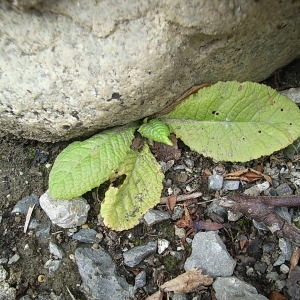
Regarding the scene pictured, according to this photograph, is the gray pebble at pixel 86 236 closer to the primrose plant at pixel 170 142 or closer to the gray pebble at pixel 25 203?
the primrose plant at pixel 170 142

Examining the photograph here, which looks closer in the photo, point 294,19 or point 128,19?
point 128,19

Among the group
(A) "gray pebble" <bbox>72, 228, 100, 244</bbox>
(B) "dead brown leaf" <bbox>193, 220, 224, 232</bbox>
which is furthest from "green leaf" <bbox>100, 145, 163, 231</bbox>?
(B) "dead brown leaf" <bbox>193, 220, 224, 232</bbox>

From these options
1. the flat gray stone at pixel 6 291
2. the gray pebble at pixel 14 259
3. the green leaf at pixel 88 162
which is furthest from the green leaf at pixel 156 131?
the flat gray stone at pixel 6 291

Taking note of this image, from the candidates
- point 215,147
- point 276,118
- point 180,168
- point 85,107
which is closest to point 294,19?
point 276,118

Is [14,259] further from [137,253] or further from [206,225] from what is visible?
[206,225]

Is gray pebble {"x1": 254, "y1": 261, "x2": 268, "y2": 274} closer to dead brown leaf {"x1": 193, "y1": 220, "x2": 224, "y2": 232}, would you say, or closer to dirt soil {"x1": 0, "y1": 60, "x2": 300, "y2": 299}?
dirt soil {"x1": 0, "y1": 60, "x2": 300, "y2": 299}

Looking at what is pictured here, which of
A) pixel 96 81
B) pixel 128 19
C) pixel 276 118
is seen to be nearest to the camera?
pixel 128 19

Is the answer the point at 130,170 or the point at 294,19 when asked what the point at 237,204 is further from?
the point at 294,19
